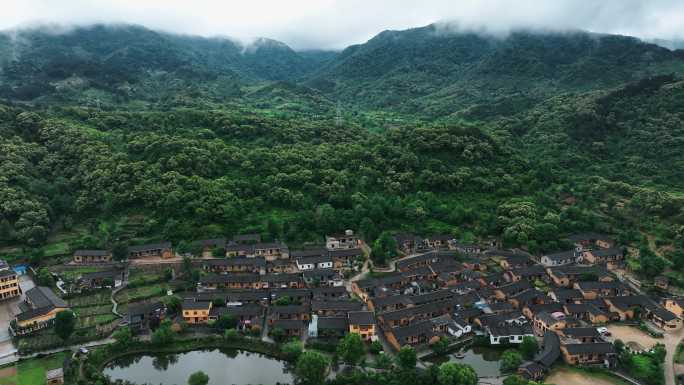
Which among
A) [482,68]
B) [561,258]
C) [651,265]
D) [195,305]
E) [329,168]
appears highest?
[482,68]

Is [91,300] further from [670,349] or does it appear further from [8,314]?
[670,349]

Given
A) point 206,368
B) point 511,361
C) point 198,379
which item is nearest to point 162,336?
point 206,368

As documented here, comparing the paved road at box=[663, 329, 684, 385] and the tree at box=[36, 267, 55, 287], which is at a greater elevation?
the tree at box=[36, 267, 55, 287]

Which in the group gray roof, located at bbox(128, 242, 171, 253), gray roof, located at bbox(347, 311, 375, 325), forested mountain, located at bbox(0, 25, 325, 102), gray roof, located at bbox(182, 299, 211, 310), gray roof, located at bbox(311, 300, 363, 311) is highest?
forested mountain, located at bbox(0, 25, 325, 102)

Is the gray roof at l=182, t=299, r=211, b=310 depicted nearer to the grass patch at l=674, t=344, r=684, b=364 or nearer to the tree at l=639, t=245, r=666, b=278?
the grass patch at l=674, t=344, r=684, b=364

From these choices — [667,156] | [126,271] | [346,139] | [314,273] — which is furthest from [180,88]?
[667,156]

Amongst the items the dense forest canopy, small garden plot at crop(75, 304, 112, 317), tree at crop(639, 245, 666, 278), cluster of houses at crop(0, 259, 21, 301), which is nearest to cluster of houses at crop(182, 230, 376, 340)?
A: the dense forest canopy

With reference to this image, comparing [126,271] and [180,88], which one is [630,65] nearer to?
[180,88]
